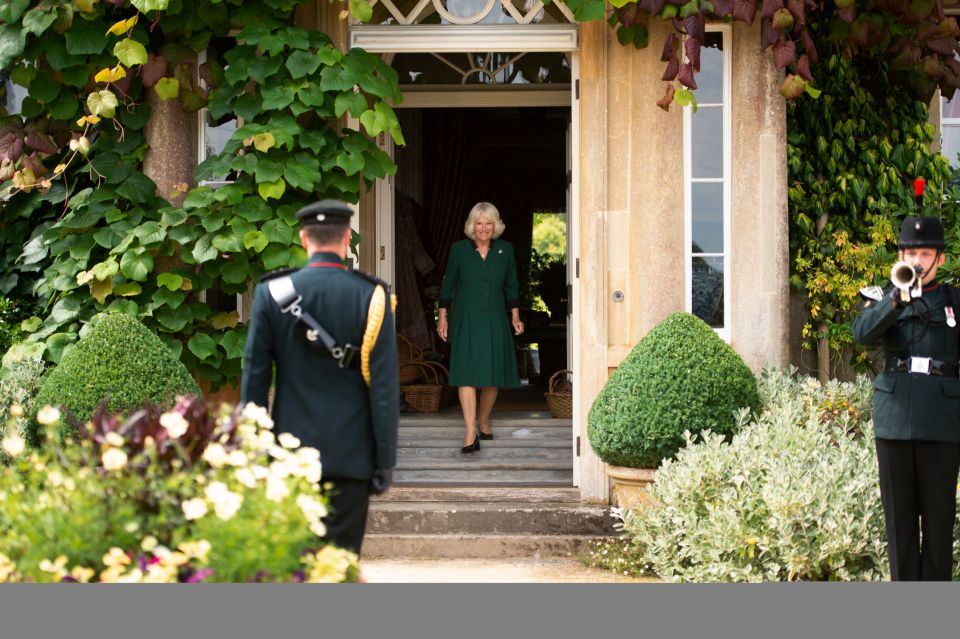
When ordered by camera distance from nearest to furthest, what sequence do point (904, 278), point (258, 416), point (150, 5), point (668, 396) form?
point (258, 416) < point (904, 278) < point (668, 396) < point (150, 5)

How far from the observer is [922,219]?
4.68 meters

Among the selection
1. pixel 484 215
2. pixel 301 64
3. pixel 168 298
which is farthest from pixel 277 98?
pixel 484 215

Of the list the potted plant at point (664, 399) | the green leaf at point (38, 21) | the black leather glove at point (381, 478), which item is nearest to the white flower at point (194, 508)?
the black leather glove at point (381, 478)

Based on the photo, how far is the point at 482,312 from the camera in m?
7.84

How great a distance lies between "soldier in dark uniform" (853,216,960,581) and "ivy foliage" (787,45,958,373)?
2605 millimetres

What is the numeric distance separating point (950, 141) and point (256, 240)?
510 cm

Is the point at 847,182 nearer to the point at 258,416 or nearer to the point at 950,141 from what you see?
the point at 950,141

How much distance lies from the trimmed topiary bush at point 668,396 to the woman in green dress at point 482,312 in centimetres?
136

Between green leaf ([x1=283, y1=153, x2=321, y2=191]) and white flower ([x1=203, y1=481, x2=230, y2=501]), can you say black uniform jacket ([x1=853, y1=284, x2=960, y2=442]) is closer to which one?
white flower ([x1=203, y1=481, x2=230, y2=501])

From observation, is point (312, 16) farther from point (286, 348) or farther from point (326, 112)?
point (286, 348)

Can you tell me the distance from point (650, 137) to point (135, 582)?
16.3ft

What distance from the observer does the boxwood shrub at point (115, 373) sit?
599cm

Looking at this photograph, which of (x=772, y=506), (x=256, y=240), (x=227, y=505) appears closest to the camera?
(x=227, y=505)

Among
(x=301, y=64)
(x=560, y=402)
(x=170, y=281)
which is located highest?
(x=301, y=64)
